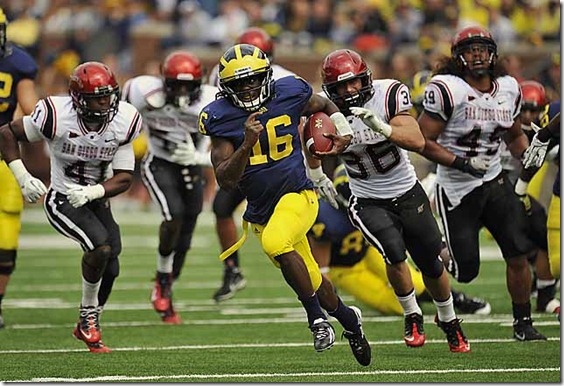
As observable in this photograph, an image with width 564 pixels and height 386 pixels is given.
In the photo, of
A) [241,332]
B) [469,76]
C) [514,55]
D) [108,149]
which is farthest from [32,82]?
[514,55]

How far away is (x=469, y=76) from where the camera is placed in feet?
22.0

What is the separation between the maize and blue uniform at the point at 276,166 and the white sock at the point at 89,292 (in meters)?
1.13

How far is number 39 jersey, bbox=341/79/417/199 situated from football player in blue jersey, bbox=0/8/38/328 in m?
2.18

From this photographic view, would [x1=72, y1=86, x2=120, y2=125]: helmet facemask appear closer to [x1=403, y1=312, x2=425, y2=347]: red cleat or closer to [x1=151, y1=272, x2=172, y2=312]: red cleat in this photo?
[x1=151, y1=272, x2=172, y2=312]: red cleat

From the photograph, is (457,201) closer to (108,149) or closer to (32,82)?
(108,149)

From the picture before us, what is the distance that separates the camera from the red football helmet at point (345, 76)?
20.2 ft

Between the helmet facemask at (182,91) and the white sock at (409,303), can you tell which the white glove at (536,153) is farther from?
the helmet facemask at (182,91)

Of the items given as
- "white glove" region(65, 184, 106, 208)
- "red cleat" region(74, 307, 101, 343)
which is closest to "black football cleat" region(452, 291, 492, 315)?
"red cleat" region(74, 307, 101, 343)

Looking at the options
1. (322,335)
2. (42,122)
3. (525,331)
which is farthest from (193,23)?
(322,335)

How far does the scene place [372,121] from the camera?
6012mm

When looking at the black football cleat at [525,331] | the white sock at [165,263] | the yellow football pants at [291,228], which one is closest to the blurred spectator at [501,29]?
the white sock at [165,263]

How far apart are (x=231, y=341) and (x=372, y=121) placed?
5.45 feet

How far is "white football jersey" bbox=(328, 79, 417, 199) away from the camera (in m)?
6.32

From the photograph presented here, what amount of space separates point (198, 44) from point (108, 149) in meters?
12.3
